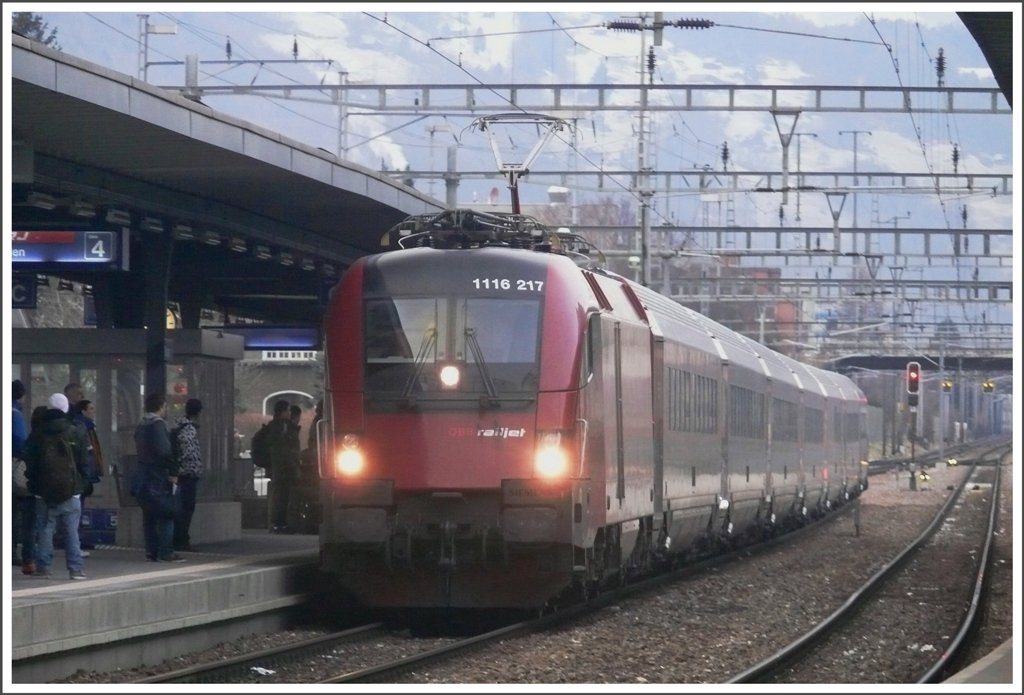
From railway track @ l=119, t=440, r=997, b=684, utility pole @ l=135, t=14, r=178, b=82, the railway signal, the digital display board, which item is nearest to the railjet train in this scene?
railway track @ l=119, t=440, r=997, b=684

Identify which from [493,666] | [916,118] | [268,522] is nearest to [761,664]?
[493,666]

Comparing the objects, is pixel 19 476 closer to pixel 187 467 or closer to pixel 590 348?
pixel 187 467

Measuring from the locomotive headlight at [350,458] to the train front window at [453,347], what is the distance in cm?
40

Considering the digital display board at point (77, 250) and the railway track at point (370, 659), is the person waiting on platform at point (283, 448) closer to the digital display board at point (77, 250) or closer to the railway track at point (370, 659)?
the digital display board at point (77, 250)

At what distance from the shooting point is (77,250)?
638 inches

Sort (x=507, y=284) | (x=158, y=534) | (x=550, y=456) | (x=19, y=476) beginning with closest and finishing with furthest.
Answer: (x=550, y=456)
(x=19, y=476)
(x=507, y=284)
(x=158, y=534)

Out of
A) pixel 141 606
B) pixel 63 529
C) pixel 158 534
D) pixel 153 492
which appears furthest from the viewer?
pixel 158 534

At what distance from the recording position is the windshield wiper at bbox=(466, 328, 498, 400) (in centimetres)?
1346

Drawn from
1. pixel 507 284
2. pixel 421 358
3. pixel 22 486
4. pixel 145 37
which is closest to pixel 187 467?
pixel 22 486

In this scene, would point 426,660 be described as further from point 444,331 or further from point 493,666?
point 444,331

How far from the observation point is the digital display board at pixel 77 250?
16.2m

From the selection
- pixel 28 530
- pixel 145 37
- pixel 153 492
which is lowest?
pixel 28 530

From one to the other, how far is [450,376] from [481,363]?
266mm

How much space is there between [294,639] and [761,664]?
3955mm
